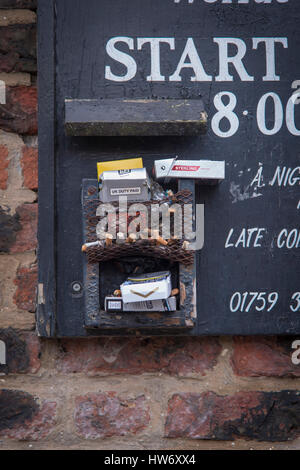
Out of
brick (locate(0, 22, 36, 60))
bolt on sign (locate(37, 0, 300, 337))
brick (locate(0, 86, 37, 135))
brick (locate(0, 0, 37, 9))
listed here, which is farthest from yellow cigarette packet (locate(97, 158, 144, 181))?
brick (locate(0, 0, 37, 9))

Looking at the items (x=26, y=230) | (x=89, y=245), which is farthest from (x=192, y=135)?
(x=26, y=230)

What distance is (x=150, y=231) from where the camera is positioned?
112 centimetres

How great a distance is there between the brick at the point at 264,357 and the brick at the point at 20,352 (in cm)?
46

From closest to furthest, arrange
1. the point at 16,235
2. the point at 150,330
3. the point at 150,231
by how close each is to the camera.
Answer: the point at 150,231
the point at 150,330
the point at 16,235

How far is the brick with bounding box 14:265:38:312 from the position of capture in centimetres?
133

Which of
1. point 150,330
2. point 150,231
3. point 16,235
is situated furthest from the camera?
point 16,235

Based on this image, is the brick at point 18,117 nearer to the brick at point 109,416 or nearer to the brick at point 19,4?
the brick at point 19,4

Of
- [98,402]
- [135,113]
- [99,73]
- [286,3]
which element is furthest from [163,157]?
[98,402]

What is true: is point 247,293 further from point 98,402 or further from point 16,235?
point 16,235

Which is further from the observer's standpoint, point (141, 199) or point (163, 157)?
point (163, 157)

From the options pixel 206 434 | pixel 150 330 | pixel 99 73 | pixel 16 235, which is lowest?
pixel 206 434

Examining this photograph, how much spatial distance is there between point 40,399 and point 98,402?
0.13 metres

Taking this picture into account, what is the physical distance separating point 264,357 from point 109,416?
38 cm

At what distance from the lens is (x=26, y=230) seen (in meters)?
1.35
